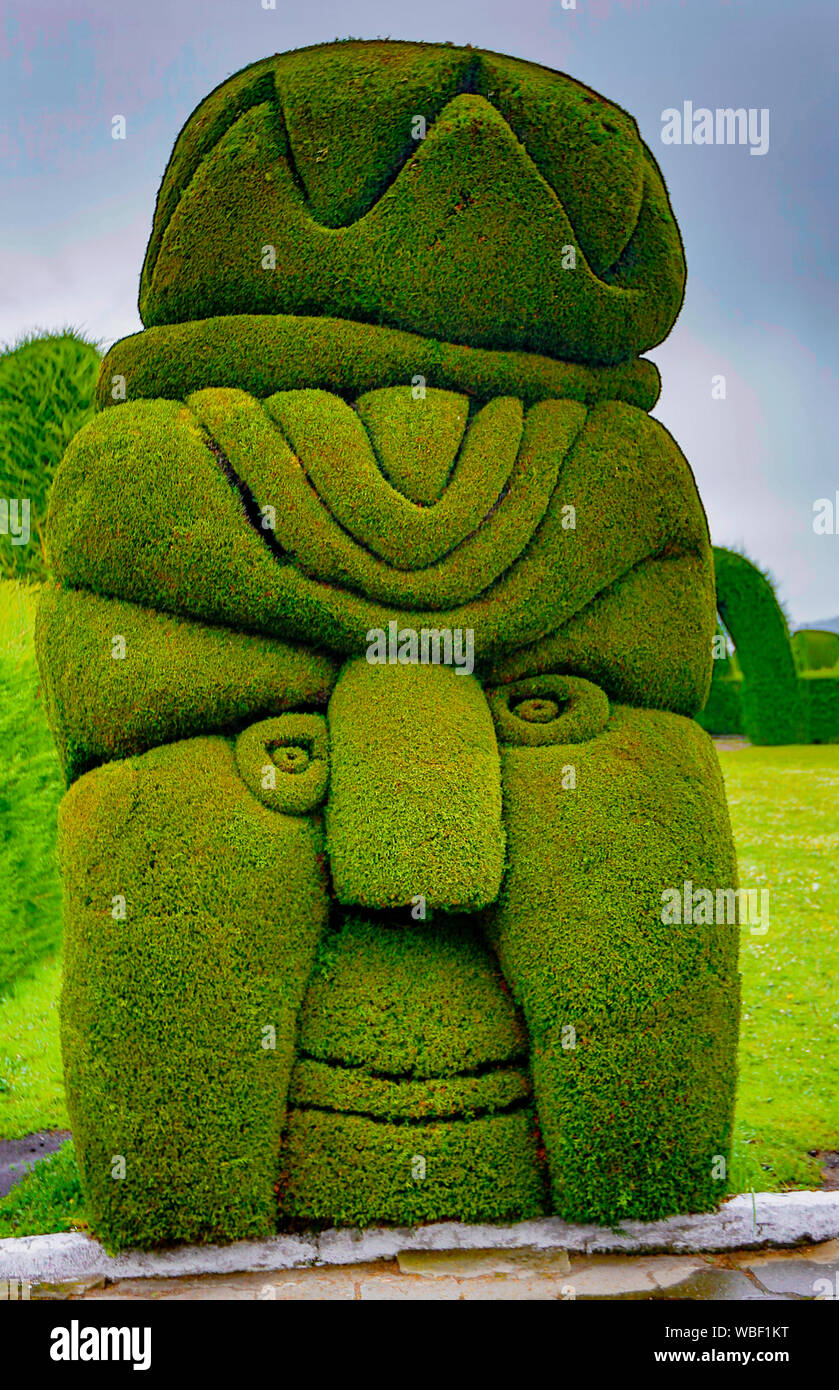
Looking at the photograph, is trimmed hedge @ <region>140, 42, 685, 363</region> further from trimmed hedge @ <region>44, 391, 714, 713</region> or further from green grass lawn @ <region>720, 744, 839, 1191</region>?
green grass lawn @ <region>720, 744, 839, 1191</region>

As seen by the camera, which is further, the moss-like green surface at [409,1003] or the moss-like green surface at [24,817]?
the moss-like green surface at [24,817]

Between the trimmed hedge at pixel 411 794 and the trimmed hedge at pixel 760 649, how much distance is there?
12908 millimetres

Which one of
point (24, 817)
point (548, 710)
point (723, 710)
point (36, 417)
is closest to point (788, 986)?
point (548, 710)

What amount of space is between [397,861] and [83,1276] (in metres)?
2.13

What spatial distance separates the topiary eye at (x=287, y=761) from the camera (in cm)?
491

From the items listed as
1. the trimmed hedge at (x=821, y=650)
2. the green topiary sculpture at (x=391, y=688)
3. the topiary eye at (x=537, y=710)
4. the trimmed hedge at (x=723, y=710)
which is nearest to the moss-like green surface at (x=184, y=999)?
the green topiary sculpture at (x=391, y=688)

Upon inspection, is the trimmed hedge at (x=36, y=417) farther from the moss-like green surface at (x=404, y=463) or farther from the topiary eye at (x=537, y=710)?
the topiary eye at (x=537, y=710)

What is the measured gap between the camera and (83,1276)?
4586 mm

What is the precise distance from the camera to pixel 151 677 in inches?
195

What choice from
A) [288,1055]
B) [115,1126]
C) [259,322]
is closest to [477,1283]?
[288,1055]

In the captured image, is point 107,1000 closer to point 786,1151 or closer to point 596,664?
point 596,664

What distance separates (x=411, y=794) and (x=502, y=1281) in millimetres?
1994

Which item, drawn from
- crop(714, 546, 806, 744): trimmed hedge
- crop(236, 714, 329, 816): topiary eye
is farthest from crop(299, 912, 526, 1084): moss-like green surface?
crop(714, 546, 806, 744): trimmed hedge

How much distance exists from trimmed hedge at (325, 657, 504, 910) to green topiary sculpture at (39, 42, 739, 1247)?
0.05 ft
